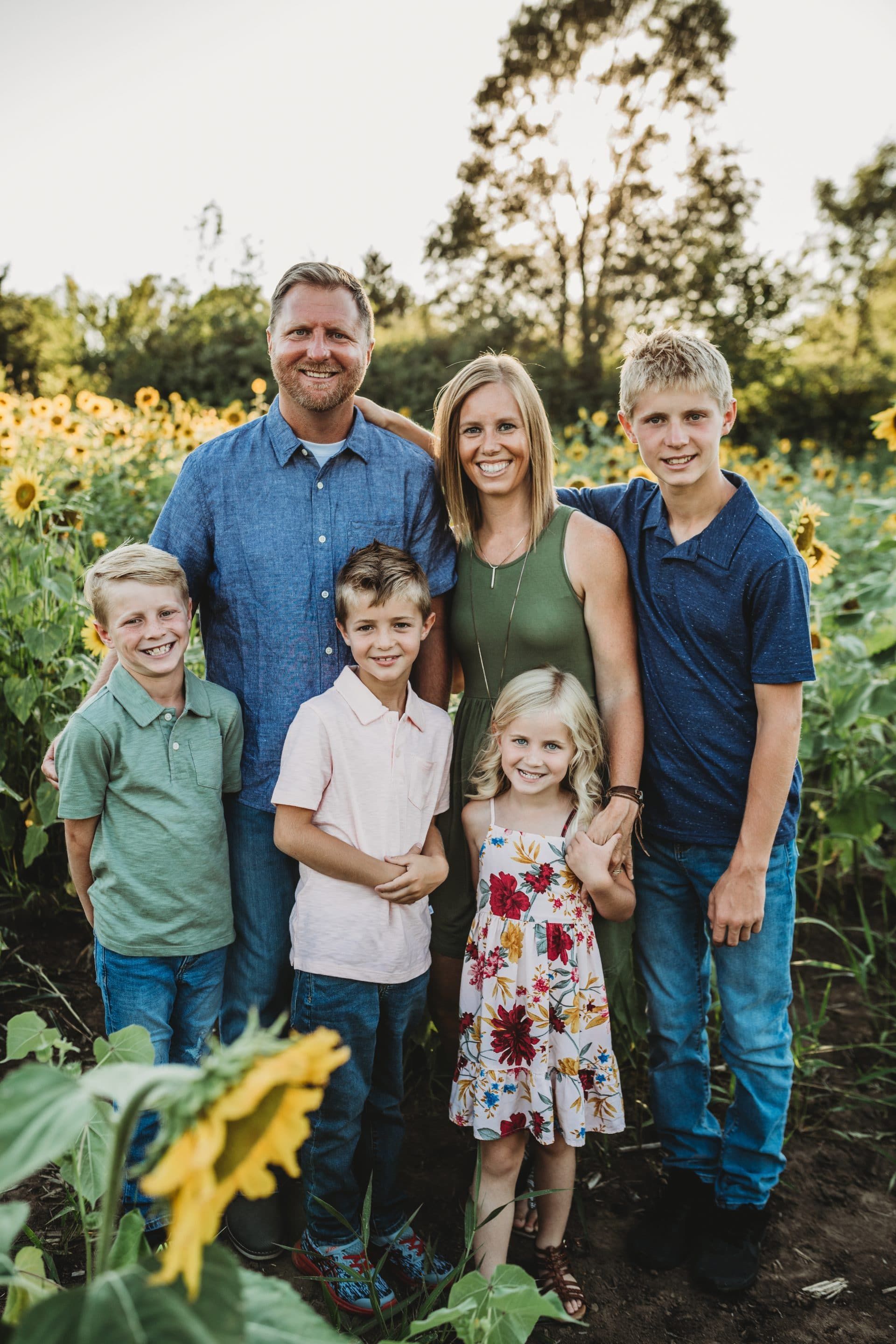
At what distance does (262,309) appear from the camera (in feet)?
43.2

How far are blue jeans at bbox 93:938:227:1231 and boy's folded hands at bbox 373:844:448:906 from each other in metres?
0.44

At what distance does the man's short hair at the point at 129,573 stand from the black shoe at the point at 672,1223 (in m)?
1.81

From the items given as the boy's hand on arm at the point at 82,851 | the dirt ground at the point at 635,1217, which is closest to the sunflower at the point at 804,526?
the dirt ground at the point at 635,1217

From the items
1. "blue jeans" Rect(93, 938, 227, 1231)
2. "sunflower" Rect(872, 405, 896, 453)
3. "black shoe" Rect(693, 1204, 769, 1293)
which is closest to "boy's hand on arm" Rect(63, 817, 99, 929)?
"blue jeans" Rect(93, 938, 227, 1231)

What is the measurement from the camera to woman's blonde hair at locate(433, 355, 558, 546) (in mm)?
2270

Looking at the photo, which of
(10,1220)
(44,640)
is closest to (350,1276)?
(10,1220)

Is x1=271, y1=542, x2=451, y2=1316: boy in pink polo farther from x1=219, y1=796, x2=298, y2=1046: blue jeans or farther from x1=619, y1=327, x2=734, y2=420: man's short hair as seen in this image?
x1=619, y1=327, x2=734, y2=420: man's short hair

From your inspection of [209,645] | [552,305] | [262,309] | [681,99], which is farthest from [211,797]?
[681,99]

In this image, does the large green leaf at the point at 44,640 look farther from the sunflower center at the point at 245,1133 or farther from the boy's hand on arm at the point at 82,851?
the sunflower center at the point at 245,1133

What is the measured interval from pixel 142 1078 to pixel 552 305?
19581mm

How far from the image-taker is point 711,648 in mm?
2182

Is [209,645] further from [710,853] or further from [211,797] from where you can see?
[710,853]

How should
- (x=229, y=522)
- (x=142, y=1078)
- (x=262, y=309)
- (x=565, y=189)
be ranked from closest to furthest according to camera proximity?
(x=142, y=1078) → (x=229, y=522) → (x=262, y=309) → (x=565, y=189)

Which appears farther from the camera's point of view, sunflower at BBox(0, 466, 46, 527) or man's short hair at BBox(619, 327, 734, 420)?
sunflower at BBox(0, 466, 46, 527)
